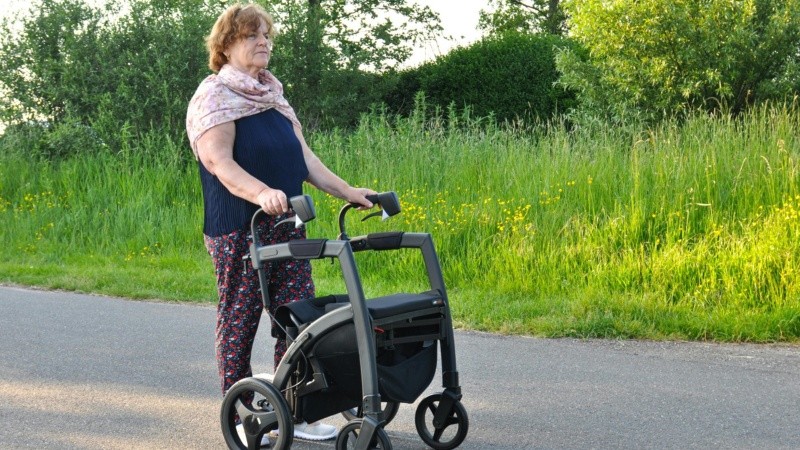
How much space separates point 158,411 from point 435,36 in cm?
1589

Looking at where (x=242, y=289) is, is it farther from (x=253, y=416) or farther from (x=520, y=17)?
(x=520, y=17)

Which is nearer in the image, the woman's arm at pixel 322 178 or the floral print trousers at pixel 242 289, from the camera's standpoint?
the floral print trousers at pixel 242 289

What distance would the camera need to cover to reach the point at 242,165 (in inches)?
170

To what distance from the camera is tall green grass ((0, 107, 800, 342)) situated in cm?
719

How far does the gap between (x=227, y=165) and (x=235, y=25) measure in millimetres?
577

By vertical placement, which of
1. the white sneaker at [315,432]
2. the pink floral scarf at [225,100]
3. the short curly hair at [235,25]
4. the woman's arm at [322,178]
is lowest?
the white sneaker at [315,432]

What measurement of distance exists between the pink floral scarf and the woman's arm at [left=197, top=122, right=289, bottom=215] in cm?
4

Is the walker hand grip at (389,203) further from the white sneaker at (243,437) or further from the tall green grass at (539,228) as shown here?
the tall green grass at (539,228)

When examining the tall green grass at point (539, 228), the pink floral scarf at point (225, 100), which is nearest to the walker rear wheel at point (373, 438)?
the pink floral scarf at point (225, 100)

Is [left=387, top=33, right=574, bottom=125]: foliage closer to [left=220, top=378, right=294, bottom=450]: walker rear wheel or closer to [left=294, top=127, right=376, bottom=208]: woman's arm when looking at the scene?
[left=294, top=127, right=376, bottom=208]: woman's arm

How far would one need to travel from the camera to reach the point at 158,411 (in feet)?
17.1

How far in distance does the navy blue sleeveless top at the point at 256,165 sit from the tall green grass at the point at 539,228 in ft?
10.0

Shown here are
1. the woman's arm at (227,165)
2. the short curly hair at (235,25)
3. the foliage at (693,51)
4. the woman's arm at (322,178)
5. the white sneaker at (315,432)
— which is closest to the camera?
the woman's arm at (227,165)

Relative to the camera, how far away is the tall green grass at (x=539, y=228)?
23.6 ft
